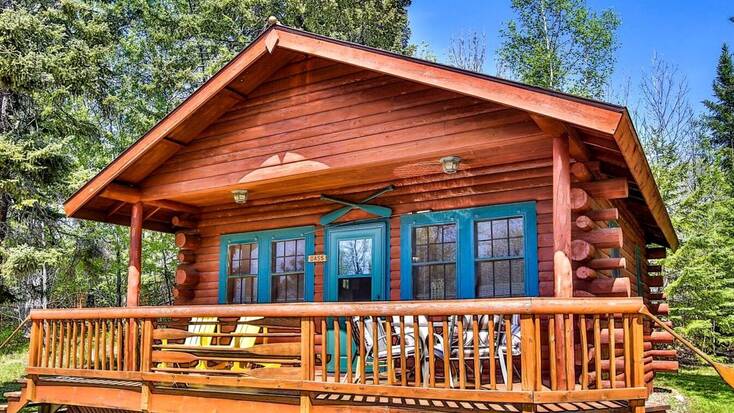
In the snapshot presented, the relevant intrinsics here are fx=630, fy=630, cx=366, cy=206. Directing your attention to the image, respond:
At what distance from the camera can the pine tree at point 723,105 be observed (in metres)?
27.1

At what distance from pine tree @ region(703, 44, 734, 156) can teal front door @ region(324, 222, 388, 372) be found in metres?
24.2

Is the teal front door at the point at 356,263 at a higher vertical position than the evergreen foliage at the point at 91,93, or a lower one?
lower

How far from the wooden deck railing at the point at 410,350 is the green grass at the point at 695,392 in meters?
3.63

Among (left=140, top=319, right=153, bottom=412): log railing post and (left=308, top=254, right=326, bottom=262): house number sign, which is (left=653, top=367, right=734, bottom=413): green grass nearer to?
(left=308, top=254, right=326, bottom=262): house number sign

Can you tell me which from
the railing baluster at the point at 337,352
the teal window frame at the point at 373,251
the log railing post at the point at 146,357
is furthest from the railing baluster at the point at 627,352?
the log railing post at the point at 146,357

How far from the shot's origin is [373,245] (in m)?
8.48

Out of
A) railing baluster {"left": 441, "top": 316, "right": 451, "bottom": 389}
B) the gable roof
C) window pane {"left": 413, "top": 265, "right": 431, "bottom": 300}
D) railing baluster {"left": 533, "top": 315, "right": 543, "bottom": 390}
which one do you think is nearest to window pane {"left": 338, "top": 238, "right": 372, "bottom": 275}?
window pane {"left": 413, "top": 265, "right": 431, "bottom": 300}

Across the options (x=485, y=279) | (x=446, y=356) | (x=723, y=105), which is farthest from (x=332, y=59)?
(x=723, y=105)

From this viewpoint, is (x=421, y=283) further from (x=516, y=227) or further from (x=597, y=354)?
(x=597, y=354)

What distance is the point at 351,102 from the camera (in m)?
7.19

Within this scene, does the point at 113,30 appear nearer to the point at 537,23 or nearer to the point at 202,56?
the point at 202,56

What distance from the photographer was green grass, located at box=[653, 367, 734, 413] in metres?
9.95

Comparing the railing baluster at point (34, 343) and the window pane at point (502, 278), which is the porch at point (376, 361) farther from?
the window pane at point (502, 278)

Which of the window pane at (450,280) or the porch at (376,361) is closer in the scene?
the porch at (376,361)
